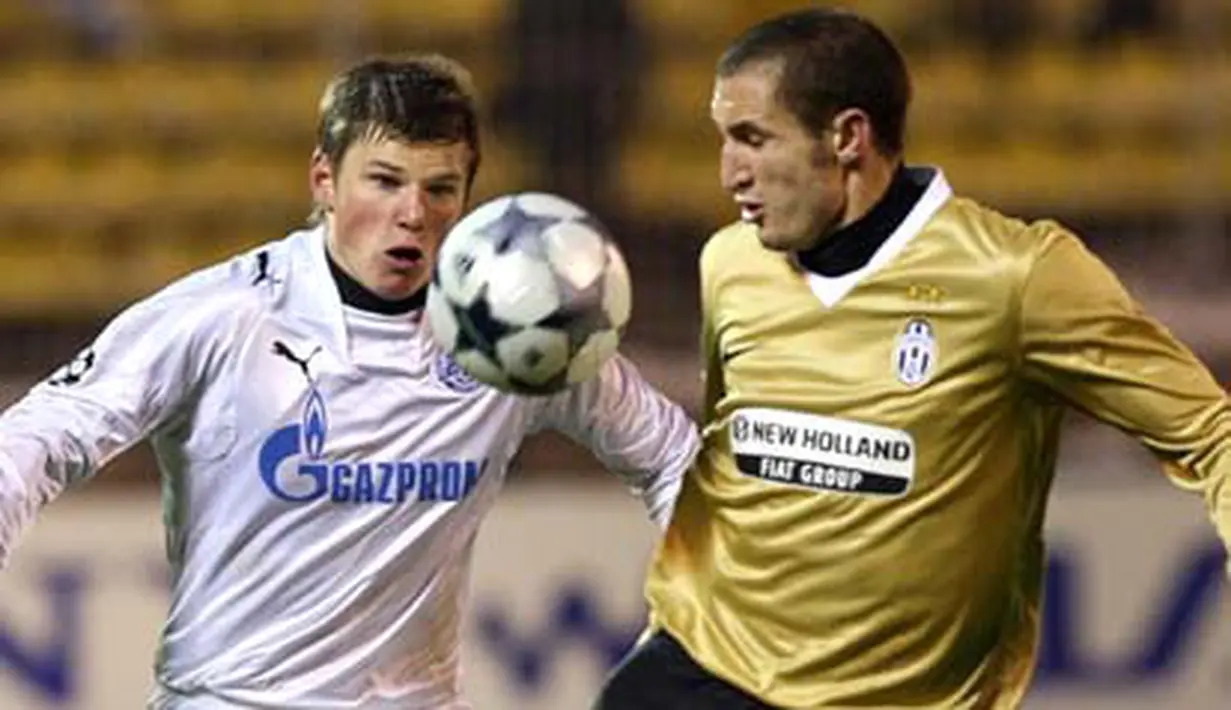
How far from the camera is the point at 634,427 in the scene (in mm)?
4645

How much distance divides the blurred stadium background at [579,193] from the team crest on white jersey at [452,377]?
335 cm

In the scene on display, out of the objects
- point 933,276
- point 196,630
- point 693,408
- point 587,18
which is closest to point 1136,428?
point 933,276

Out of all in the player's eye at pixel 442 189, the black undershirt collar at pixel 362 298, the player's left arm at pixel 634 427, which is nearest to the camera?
the player's eye at pixel 442 189

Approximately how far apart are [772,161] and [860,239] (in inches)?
6.6

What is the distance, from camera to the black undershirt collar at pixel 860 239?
426 centimetres

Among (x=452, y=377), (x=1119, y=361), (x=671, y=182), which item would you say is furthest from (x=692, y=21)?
(x=1119, y=361)

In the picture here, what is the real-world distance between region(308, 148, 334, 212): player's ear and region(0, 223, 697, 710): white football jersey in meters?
0.08

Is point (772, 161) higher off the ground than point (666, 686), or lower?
higher

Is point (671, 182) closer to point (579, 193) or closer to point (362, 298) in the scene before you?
point (579, 193)

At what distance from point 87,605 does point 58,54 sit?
2136 mm

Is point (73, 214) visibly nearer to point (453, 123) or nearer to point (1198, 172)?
point (1198, 172)

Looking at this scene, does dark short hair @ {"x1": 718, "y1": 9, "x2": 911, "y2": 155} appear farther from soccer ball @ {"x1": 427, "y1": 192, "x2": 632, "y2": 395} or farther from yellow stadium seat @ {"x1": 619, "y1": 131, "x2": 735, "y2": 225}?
yellow stadium seat @ {"x1": 619, "y1": 131, "x2": 735, "y2": 225}

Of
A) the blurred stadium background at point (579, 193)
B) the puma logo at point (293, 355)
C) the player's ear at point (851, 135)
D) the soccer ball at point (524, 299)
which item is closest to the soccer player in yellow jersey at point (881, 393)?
the player's ear at point (851, 135)

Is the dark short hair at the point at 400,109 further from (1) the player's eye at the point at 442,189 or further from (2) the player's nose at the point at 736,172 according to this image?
(2) the player's nose at the point at 736,172
